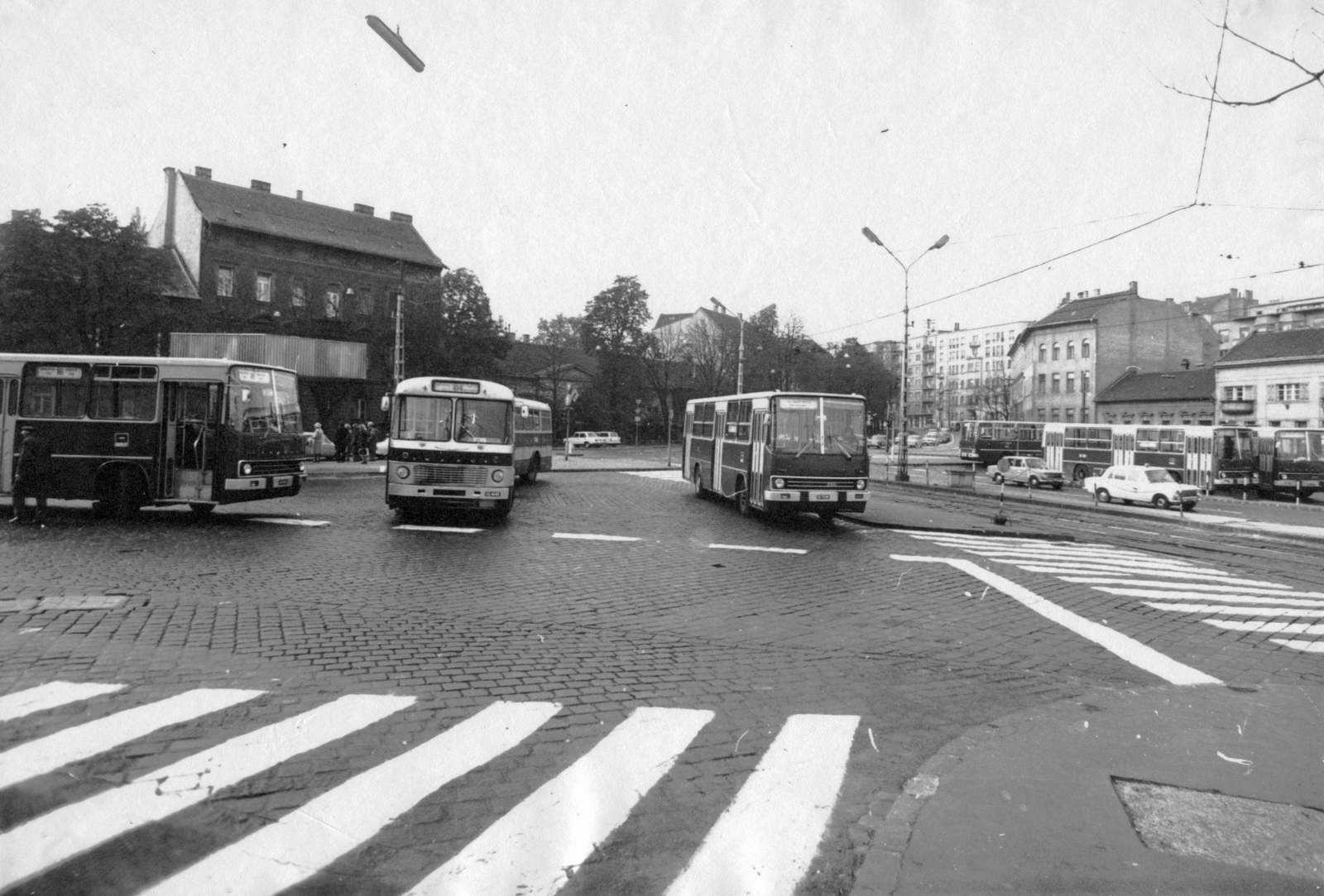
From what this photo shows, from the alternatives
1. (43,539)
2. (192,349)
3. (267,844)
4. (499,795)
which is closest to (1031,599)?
(499,795)

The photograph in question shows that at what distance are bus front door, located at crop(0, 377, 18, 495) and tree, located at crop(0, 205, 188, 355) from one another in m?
20.3

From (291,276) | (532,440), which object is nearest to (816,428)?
(532,440)

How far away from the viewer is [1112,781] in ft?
14.4

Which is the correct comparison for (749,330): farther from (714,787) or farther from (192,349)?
(714,787)

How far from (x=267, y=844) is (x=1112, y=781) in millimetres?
3977

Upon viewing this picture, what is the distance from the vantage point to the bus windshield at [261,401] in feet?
50.7

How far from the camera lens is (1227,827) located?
12.6ft

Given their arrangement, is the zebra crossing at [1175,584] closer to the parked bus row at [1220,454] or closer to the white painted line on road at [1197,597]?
the white painted line on road at [1197,597]

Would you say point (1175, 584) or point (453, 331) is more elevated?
point (453, 331)

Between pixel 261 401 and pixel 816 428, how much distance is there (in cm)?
1059

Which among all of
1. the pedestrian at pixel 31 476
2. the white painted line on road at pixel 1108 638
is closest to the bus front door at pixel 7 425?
the pedestrian at pixel 31 476

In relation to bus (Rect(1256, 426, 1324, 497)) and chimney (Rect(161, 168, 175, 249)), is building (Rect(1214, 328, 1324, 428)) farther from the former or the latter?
chimney (Rect(161, 168, 175, 249))

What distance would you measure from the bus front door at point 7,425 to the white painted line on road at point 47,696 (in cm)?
1269

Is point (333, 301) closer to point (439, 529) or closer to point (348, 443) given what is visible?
point (348, 443)
